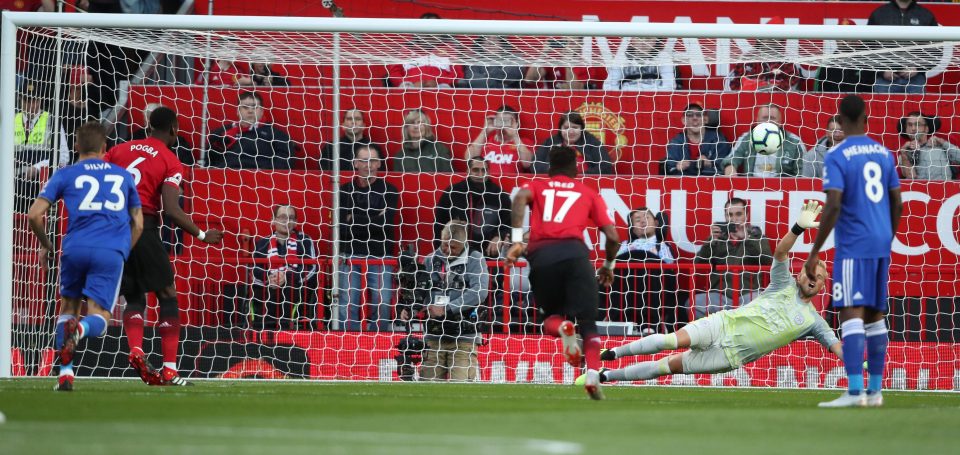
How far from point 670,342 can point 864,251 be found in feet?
9.67

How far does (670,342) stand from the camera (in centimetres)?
1148

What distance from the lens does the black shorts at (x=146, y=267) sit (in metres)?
10.6

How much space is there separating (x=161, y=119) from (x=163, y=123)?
4 cm

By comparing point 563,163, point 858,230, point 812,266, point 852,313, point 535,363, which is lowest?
point 535,363

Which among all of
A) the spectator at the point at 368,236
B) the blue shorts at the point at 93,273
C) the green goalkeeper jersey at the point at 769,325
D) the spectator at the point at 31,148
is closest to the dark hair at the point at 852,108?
the green goalkeeper jersey at the point at 769,325

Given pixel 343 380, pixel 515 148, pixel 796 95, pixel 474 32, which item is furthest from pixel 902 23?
pixel 343 380

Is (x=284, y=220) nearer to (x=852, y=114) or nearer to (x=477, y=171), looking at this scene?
(x=477, y=171)

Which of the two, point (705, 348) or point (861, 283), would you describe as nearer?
point (861, 283)

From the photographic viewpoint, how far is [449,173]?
14.9 meters

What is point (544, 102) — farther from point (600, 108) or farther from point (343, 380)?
point (343, 380)

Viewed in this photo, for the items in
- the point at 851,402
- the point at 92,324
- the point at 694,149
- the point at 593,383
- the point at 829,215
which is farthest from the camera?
the point at 694,149

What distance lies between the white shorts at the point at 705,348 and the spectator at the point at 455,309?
268 centimetres

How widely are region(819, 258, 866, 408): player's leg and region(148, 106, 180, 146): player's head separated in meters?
5.18

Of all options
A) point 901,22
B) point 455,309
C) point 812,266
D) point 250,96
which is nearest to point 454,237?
point 455,309
